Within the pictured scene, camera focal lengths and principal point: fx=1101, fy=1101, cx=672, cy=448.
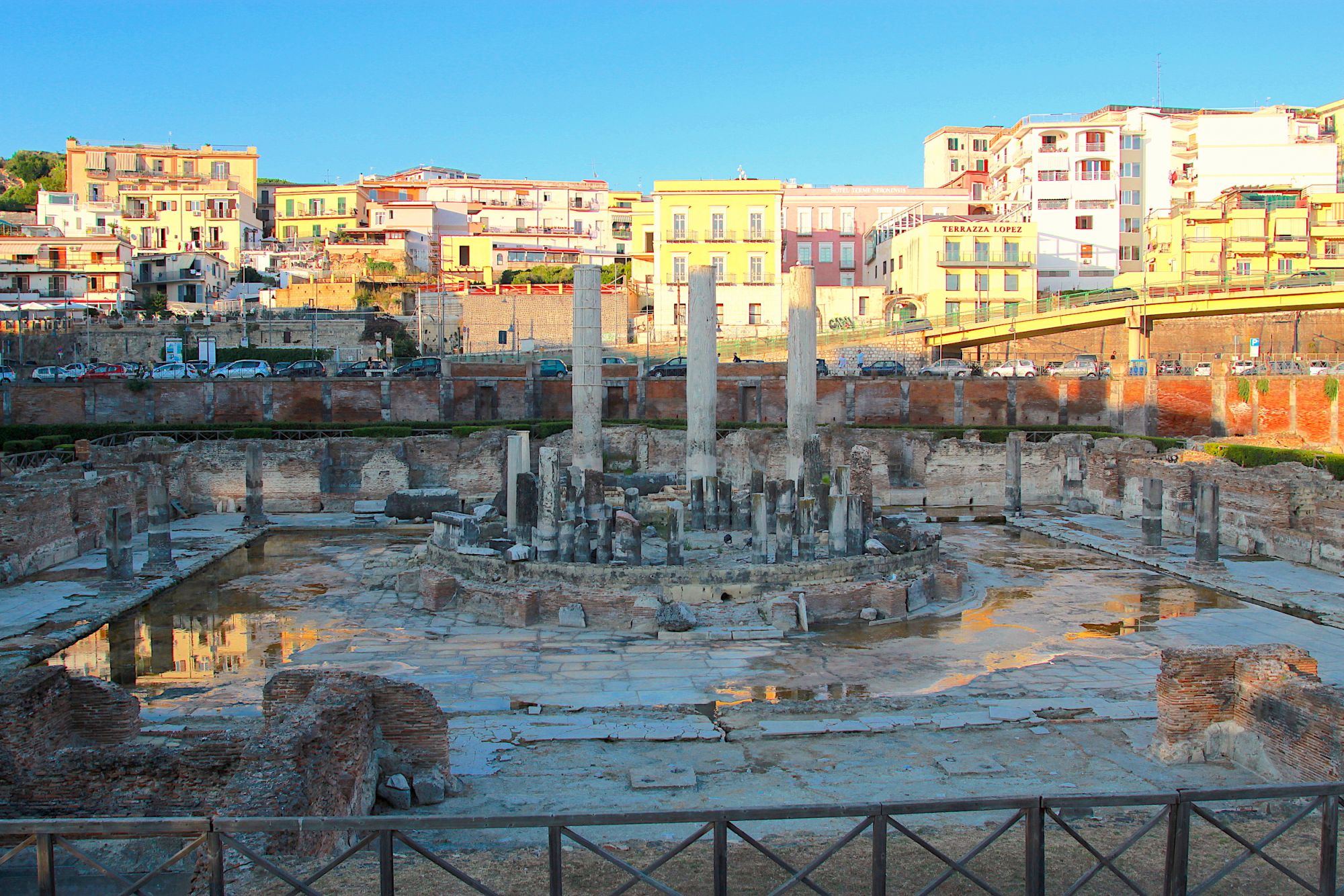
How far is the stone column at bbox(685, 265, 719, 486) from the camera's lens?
83.0ft

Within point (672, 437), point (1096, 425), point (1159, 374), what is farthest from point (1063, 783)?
point (1159, 374)

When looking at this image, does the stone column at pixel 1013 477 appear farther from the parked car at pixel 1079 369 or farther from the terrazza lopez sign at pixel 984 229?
the terrazza lopez sign at pixel 984 229

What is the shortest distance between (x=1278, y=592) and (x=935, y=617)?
250 inches

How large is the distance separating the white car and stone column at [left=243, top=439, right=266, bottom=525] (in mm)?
15417

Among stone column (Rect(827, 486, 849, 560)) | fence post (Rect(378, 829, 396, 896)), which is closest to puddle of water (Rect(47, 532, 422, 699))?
stone column (Rect(827, 486, 849, 560))

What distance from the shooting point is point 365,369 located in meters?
46.2

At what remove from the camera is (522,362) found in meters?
49.8

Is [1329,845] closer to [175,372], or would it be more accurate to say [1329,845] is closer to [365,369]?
[365,369]

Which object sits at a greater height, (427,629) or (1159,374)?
(1159,374)

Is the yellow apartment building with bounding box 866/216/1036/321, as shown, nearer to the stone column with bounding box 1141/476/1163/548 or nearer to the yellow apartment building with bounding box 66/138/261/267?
the stone column with bounding box 1141/476/1163/548

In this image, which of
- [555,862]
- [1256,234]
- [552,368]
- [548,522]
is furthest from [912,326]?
[555,862]

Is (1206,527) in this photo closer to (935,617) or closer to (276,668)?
(935,617)

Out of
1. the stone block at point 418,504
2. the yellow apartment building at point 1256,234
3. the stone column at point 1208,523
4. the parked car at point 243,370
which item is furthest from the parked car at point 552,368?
the yellow apartment building at point 1256,234

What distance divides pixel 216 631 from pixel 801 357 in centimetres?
1435
